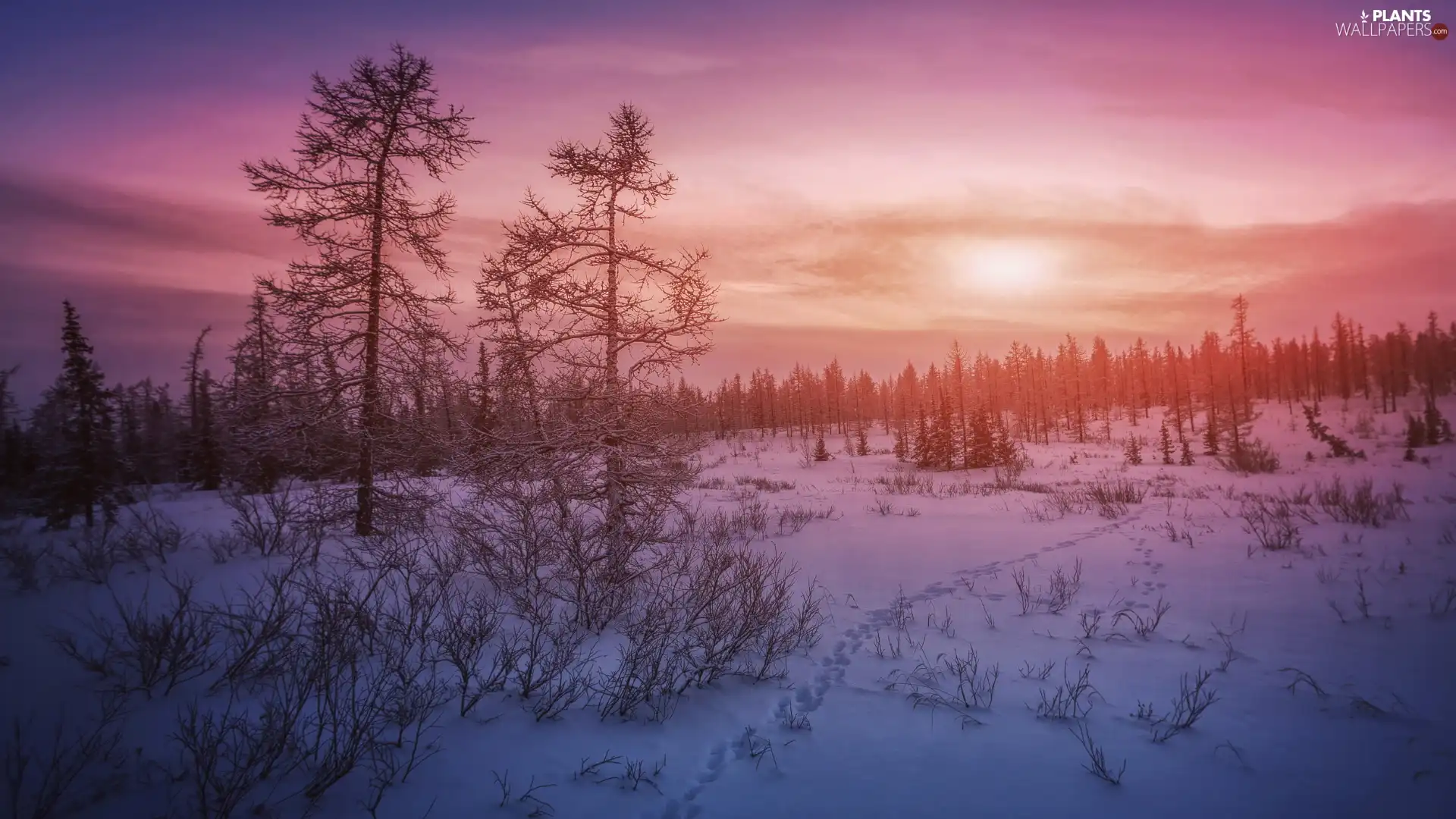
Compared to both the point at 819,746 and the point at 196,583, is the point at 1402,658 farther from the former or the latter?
the point at 196,583

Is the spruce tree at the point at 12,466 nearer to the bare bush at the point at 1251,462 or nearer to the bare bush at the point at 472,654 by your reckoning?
the bare bush at the point at 472,654

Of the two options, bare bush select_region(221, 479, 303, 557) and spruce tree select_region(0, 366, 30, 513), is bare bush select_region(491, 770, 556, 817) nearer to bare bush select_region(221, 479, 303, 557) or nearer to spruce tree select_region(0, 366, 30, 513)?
bare bush select_region(221, 479, 303, 557)

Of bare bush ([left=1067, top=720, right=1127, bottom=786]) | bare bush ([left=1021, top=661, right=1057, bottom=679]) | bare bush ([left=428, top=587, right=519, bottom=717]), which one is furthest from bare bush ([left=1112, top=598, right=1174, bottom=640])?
bare bush ([left=428, top=587, right=519, bottom=717])

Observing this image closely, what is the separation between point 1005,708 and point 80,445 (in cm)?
2664

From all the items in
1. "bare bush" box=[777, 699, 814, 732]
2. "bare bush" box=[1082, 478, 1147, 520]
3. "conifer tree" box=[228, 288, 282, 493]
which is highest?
"conifer tree" box=[228, 288, 282, 493]

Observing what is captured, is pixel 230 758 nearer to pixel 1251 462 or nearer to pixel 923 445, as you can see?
pixel 1251 462

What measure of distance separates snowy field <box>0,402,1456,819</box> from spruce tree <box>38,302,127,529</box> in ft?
39.5

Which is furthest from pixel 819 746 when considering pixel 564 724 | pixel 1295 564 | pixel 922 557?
pixel 1295 564

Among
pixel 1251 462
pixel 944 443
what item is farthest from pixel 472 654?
pixel 944 443

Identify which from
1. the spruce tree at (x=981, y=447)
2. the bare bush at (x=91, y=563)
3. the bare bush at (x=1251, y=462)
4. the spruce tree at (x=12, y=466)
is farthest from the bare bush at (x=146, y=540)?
the spruce tree at (x=981, y=447)

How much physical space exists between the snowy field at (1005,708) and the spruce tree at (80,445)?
39.5 ft

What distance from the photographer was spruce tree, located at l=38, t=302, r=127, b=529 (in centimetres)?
1603

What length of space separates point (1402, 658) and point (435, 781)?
8270 mm

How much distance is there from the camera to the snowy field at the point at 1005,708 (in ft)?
10.6
